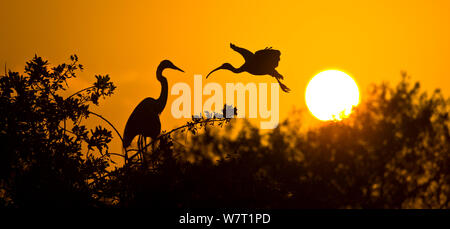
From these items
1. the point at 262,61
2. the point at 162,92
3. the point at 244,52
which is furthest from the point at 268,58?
the point at 162,92

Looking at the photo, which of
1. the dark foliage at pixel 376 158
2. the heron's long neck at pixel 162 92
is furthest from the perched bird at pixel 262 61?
the dark foliage at pixel 376 158

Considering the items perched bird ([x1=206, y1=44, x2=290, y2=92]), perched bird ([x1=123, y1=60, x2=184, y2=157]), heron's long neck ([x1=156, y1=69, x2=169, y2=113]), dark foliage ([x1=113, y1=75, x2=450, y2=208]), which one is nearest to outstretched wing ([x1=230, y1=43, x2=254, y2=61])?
perched bird ([x1=206, y1=44, x2=290, y2=92])

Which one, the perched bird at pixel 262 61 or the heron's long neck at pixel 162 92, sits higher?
the perched bird at pixel 262 61

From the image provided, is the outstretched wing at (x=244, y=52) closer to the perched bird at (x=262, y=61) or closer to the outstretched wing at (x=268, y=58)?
the perched bird at (x=262, y=61)

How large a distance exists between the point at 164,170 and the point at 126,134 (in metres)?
1.27

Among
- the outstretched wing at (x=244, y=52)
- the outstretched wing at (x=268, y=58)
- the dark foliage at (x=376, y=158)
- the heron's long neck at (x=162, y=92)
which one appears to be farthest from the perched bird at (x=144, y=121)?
the dark foliage at (x=376, y=158)

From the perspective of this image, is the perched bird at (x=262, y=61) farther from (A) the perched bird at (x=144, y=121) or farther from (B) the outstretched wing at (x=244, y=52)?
(A) the perched bird at (x=144, y=121)

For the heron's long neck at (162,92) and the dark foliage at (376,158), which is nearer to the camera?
the heron's long neck at (162,92)

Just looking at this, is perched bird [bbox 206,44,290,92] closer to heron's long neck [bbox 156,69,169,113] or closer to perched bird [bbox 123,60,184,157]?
heron's long neck [bbox 156,69,169,113]

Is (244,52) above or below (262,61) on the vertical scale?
above

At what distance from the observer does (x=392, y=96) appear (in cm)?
2866

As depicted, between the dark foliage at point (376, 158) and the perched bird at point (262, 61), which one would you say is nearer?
the perched bird at point (262, 61)

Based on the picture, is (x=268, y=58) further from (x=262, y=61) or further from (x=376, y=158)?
(x=376, y=158)
